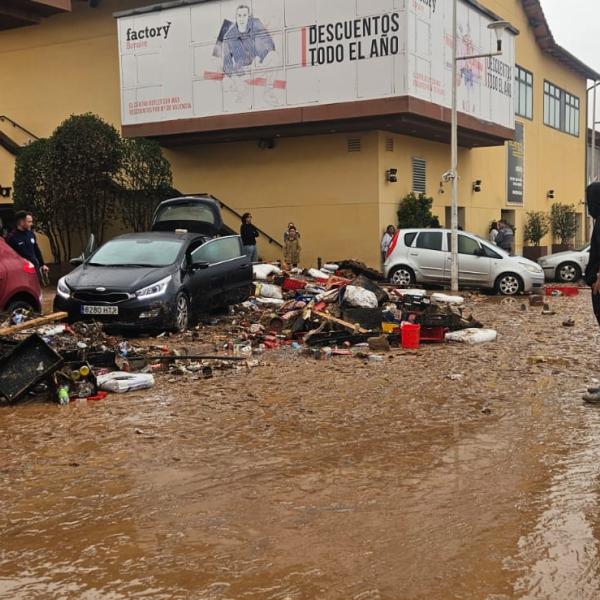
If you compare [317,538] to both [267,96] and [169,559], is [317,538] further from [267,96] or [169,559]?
[267,96]

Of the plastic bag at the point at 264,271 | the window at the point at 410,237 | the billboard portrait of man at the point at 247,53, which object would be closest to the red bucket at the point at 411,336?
the plastic bag at the point at 264,271

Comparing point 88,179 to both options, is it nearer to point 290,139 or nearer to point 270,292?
point 290,139

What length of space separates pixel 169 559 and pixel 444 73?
20224 millimetres

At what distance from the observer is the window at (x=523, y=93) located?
33.4m

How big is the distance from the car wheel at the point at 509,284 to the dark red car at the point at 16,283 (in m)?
11.9

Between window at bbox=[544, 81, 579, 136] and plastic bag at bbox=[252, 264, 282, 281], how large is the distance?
912 inches

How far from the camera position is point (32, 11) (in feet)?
49.2

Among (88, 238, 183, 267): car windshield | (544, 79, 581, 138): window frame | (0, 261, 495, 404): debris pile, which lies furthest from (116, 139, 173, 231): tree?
(544, 79, 581, 138): window frame

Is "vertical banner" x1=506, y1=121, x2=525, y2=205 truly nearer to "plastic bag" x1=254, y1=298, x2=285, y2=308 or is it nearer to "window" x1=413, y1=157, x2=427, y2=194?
"window" x1=413, y1=157, x2=427, y2=194

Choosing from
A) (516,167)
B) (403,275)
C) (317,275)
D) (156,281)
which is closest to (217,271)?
(156,281)

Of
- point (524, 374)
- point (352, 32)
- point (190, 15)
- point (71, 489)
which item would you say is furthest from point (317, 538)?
point (190, 15)

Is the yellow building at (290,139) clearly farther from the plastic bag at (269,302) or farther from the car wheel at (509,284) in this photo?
the plastic bag at (269,302)

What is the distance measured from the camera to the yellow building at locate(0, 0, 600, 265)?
2142 centimetres

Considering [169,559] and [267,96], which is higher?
[267,96]
